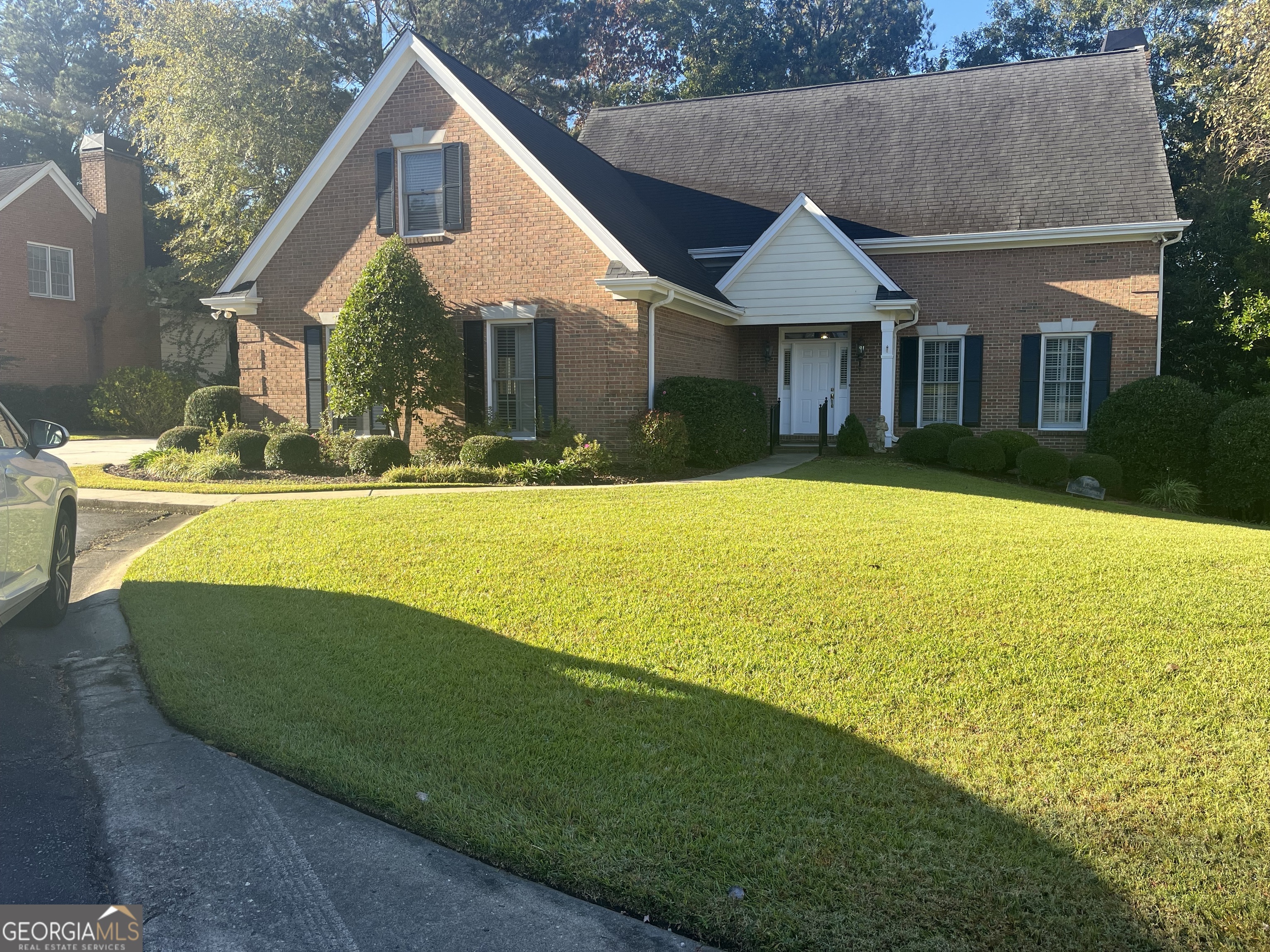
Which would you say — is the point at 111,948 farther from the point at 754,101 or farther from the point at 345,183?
the point at 754,101

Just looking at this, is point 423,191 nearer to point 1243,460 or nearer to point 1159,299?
point 1159,299

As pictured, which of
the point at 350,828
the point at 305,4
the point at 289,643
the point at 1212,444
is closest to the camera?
the point at 350,828

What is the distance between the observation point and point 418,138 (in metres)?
16.0

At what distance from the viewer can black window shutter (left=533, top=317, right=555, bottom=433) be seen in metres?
15.4

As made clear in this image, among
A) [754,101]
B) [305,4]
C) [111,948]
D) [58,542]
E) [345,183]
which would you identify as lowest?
[111,948]

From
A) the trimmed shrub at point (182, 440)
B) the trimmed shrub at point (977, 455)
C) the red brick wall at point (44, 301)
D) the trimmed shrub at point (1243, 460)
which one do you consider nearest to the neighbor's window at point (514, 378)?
the trimmed shrub at point (182, 440)

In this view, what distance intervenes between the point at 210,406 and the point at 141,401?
6.85 meters

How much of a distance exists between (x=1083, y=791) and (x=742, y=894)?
1.72m

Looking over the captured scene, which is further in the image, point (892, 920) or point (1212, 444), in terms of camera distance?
point (1212, 444)

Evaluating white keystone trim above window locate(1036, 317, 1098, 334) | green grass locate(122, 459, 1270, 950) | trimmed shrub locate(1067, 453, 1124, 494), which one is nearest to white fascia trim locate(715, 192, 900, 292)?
white keystone trim above window locate(1036, 317, 1098, 334)

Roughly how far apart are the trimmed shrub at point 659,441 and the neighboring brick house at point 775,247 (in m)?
0.59

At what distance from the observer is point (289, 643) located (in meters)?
6.01

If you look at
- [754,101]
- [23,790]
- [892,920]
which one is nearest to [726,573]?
[892,920]

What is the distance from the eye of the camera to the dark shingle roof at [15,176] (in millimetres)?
26766
